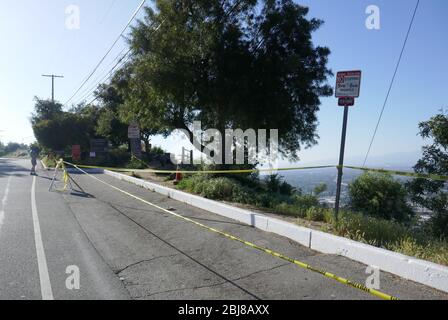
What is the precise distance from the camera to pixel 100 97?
37875mm

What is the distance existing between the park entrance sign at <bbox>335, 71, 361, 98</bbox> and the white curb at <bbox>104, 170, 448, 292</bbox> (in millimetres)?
2628

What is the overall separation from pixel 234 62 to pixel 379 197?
17748mm

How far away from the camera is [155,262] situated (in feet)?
19.0

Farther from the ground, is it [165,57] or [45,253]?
[165,57]

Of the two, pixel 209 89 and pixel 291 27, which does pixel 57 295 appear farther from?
pixel 291 27

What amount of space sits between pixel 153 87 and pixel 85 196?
452 cm

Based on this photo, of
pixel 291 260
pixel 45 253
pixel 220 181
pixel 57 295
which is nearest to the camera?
pixel 57 295

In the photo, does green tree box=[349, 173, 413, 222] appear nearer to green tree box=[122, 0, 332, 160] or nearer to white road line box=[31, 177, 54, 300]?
green tree box=[122, 0, 332, 160]

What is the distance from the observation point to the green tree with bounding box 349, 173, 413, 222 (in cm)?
2541

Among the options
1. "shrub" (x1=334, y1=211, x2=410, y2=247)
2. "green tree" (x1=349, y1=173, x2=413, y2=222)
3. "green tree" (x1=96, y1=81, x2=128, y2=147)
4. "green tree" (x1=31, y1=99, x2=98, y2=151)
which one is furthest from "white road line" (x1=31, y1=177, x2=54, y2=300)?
"green tree" (x1=31, y1=99, x2=98, y2=151)

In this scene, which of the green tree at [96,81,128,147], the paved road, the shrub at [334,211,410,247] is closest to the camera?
the paved road

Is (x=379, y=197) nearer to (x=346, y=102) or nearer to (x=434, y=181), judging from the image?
(x=434, y=181)

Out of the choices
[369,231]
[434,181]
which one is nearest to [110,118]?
[434,181]
